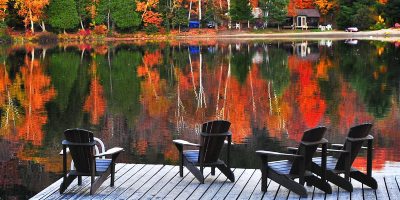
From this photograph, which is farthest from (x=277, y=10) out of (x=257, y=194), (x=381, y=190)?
(x=257, y=194)

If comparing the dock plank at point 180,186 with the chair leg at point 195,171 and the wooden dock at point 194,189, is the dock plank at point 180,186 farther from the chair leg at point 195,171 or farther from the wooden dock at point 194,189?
the chair leg at point 195,171

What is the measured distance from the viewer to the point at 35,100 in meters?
22.2

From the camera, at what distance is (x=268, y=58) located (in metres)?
40.0

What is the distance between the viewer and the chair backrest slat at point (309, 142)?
315 inches

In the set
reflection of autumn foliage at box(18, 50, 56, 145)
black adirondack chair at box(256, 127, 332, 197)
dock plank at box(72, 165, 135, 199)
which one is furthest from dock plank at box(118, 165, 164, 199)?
reflection of autumn foliage at box(18, 50, 56, 145)

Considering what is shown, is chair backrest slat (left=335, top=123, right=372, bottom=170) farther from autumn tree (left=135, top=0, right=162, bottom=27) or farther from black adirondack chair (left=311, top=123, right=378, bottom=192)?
autumn tree (left=135, top=0, right=162, bottom=27)

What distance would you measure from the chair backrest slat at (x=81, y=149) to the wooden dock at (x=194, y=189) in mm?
384

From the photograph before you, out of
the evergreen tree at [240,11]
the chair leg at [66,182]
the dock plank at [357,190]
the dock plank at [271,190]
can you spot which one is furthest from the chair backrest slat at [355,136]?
the evergreen tree at [240,11]

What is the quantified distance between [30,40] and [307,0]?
35439 mm

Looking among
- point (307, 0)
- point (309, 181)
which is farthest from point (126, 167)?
point (307, 0)

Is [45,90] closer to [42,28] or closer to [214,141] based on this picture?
[214,141]

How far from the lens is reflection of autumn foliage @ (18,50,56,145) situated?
1604 cm

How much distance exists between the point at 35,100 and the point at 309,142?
51.3 ft

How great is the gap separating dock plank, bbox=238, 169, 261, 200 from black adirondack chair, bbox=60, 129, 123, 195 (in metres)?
1.68
